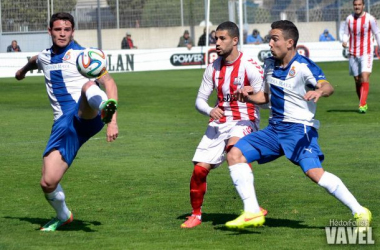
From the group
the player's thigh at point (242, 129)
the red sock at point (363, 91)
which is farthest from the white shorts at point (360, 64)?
the player's thigh at point (242, 129)

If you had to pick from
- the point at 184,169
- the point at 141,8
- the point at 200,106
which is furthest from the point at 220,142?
the point at 141,8

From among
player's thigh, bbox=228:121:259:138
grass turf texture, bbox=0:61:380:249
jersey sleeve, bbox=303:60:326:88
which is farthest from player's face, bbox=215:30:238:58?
grass turf texture, bbox=0:61:380:249

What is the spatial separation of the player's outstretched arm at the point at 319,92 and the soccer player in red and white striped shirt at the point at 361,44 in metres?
11.4

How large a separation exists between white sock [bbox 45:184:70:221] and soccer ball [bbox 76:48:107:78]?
1.25 metres

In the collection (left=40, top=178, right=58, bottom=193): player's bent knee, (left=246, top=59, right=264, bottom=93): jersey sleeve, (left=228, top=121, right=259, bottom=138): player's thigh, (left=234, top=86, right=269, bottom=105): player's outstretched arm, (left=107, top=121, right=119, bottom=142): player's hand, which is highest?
(left=246, top=59, right=264, bottom=93): jersey sleeve

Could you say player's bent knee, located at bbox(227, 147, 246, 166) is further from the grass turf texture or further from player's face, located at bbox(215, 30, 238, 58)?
player's face, located at bbox(215, 30, 238, 58)

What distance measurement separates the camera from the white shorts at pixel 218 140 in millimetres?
8281

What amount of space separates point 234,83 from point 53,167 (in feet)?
6.77

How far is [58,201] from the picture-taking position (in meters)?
8.15

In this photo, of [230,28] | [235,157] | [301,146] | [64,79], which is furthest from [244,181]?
[64,79]

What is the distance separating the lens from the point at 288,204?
364 inches

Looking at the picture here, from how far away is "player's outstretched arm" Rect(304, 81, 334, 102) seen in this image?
7141mm

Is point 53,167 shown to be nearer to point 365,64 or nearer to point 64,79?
point 64,79

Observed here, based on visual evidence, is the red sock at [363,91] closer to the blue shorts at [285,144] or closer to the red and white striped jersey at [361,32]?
the red and white striped jersey at [361,32]
